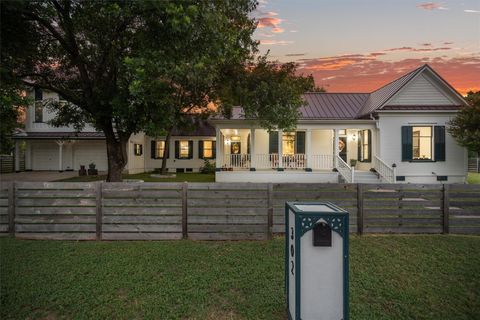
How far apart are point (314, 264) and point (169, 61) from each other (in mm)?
6844

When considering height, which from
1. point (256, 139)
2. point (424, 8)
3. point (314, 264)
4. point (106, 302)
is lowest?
point (106, 302)

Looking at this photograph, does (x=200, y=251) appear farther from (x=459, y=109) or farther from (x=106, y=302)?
(x=459, y=109)

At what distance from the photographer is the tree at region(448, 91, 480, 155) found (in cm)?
1292

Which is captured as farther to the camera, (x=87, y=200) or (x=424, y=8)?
(x=424, y=8)

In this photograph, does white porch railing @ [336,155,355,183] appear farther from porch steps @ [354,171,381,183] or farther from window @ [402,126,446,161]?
window @ [402,126,446,161]

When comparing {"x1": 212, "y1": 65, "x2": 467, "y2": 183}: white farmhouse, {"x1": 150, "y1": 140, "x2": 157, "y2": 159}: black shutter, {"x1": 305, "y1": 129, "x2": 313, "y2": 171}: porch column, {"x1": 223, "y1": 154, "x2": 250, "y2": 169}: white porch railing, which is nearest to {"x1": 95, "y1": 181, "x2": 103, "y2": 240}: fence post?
{"x1": 212, "y1": 65, "x2": 467, "y2": 183}: white farmhouse

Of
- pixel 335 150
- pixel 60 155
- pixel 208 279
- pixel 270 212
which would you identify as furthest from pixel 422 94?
pixel 60 155

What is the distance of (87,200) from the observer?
615 centimetres

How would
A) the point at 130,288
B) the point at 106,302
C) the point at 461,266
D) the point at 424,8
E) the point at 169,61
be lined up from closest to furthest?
the point at 106,302
the point at 130,288
the point at 461,266
the point at 169,61
the point at 424,8

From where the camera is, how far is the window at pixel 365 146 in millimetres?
16062

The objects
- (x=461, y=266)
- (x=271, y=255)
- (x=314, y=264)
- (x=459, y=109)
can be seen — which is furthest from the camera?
(x=459, y=109)

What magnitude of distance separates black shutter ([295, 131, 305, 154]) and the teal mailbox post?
14950 millimetres

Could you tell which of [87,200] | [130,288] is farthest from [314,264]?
[87,200]

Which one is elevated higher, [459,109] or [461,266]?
[459,109]
